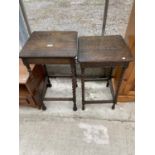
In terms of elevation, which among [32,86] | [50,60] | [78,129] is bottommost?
[78,129]

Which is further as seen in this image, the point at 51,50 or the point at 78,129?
the point at 78,129

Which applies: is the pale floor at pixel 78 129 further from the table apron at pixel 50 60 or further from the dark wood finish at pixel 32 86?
the table apron at pixel 50 60

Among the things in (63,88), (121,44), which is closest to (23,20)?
(63,88)

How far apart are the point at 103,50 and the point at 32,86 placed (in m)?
0.76

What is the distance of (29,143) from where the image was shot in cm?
167

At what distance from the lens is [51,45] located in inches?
56.9

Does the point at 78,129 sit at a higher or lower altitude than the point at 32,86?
lower

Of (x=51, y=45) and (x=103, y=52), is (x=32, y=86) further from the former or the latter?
(x=103, y=52)

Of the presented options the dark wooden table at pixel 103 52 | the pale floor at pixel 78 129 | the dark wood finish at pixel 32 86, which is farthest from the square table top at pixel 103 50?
the pale floor at pixel 78 129

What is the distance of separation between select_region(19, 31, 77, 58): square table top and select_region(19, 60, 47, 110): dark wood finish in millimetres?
312

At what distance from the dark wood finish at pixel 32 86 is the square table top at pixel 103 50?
0.55 m

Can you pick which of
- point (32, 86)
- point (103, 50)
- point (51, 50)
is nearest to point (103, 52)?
point (103, 50)
